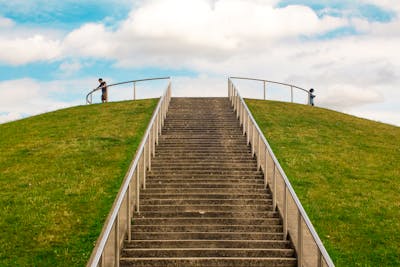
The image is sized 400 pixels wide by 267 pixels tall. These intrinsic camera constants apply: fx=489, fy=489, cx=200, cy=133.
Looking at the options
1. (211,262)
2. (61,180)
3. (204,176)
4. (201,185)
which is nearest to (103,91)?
(61,180)

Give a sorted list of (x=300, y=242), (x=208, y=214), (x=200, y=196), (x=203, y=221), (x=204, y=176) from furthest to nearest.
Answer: (x=204, y=176) → (x=200, y=196) → (x=208, y=214) → (x=203, y=221) → (x=300, y=242)

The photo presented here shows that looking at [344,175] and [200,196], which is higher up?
[344,175]

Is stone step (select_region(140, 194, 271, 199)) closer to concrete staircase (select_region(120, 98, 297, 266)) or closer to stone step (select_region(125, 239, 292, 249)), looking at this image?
concrete staircase (select_region(120, 98, 297, 266))

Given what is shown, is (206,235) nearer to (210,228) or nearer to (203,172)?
(210,228)

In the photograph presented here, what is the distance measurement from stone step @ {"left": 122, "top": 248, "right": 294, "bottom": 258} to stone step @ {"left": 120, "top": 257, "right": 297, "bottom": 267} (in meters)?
0.28

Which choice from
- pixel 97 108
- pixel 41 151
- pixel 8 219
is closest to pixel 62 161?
pixel 41 151

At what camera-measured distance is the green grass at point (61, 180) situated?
9289 millimetres

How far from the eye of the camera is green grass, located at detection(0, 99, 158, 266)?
9.29 meters

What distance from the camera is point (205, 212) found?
10336 millimetres

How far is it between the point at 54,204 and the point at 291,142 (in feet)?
31.7

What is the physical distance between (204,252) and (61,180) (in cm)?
611

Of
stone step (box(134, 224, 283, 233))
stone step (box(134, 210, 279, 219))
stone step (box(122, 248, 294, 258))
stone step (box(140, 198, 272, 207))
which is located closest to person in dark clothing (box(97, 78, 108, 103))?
stone step (box(140, 198, 272, 207))

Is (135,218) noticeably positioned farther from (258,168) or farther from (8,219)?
(258,168)

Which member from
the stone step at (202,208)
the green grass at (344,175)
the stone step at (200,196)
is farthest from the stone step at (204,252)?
the stone step at (200,196)
